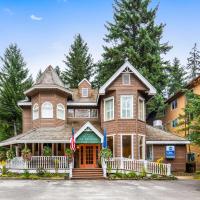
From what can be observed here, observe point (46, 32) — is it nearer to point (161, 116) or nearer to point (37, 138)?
point (37, 138)

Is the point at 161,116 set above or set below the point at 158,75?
below

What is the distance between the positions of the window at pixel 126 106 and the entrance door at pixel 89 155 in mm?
3698

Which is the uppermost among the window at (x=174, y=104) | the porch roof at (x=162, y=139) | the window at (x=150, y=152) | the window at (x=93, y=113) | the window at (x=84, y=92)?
the window at (x=84, y=92)

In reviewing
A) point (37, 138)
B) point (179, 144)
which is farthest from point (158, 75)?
point (37, 138)

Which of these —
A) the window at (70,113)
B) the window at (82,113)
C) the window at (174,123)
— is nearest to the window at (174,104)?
the window at (174,123)

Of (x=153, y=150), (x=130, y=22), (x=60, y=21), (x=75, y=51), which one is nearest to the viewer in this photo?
(x=60, y=21)

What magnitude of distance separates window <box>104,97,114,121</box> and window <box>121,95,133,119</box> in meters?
1.00

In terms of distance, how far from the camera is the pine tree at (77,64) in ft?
183

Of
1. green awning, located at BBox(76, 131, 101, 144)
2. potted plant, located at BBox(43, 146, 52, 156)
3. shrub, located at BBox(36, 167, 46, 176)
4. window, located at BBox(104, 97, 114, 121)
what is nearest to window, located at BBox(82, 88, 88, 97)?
window, located at BBox(104, 97, 114, 121)

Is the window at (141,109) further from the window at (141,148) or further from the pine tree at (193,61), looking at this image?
the pine tree at (193,61)

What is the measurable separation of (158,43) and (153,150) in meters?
18.8

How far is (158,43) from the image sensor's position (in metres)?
45.9

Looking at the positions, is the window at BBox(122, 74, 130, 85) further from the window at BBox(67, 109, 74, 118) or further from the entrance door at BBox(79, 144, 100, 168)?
the window at BBox(67, 109, 74, 118)

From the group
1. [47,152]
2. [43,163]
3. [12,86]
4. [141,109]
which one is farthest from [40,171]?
[12,86]
